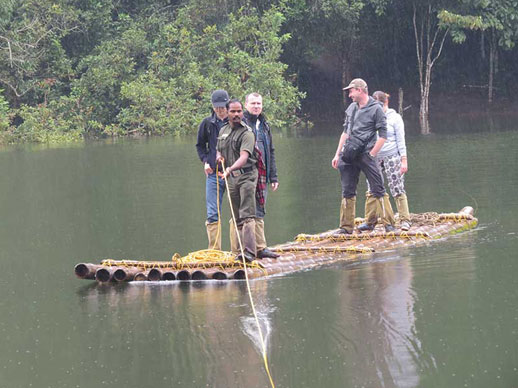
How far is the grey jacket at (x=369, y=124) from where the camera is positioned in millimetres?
12914

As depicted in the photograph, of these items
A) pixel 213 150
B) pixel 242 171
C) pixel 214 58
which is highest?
pixel 214 58

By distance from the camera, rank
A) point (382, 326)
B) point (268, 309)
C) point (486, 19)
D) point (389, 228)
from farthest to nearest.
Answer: point (486, 19) → point (389, 228) → point (268, 309) → point (382, 326)

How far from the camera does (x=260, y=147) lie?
11797mm

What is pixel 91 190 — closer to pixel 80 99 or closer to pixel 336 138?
pixel 336 138

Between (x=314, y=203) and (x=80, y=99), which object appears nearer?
(x=314, y=203)

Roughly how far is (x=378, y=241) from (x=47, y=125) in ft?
106

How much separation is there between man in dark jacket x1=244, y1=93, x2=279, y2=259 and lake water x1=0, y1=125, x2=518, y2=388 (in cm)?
74

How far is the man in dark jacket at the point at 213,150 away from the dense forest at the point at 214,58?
2955 cm

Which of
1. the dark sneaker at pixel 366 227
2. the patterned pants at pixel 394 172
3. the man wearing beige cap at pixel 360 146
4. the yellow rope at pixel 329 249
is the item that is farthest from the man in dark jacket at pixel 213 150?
the patterned pants at pixel 394 172

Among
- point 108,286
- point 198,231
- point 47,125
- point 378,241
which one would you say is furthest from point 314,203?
point 47,125

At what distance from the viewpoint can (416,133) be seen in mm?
Answer: 35969

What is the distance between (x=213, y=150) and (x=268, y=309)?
2838mm

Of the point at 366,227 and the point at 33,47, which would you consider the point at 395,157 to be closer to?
the point at 366,227

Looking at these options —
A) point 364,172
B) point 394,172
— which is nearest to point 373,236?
point 364,172
